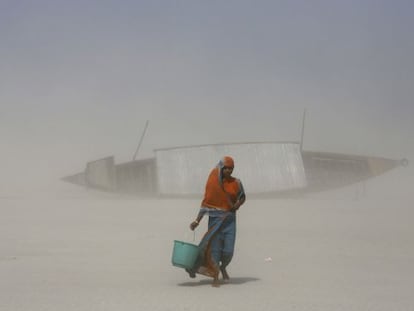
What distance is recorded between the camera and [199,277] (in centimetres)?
917

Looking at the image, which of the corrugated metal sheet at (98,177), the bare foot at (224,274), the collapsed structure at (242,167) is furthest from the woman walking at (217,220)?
the corrugated metal sheet at (98,177)

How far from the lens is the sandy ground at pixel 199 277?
280 inches

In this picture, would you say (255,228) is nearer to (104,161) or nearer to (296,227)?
(296,227)

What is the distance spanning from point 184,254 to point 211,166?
1900 centimetres

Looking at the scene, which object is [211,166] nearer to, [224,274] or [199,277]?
[199,277]

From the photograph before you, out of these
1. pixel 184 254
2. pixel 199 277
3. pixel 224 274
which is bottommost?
pixel 199 277

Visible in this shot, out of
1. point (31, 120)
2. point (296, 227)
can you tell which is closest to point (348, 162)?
point (296, 227)

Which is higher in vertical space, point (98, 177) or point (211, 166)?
point (211, 166)

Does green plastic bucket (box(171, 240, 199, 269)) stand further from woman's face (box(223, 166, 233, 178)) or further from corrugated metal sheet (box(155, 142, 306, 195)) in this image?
corrugated metal sheet (box(155, 142, 306, 195))

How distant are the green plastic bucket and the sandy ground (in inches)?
10.5

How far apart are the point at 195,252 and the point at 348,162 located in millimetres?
24572

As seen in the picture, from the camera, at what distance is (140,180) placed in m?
29.8

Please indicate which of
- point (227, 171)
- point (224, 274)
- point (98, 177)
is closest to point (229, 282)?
point (224, 274)

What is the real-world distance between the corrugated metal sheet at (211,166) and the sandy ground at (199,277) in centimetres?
884
